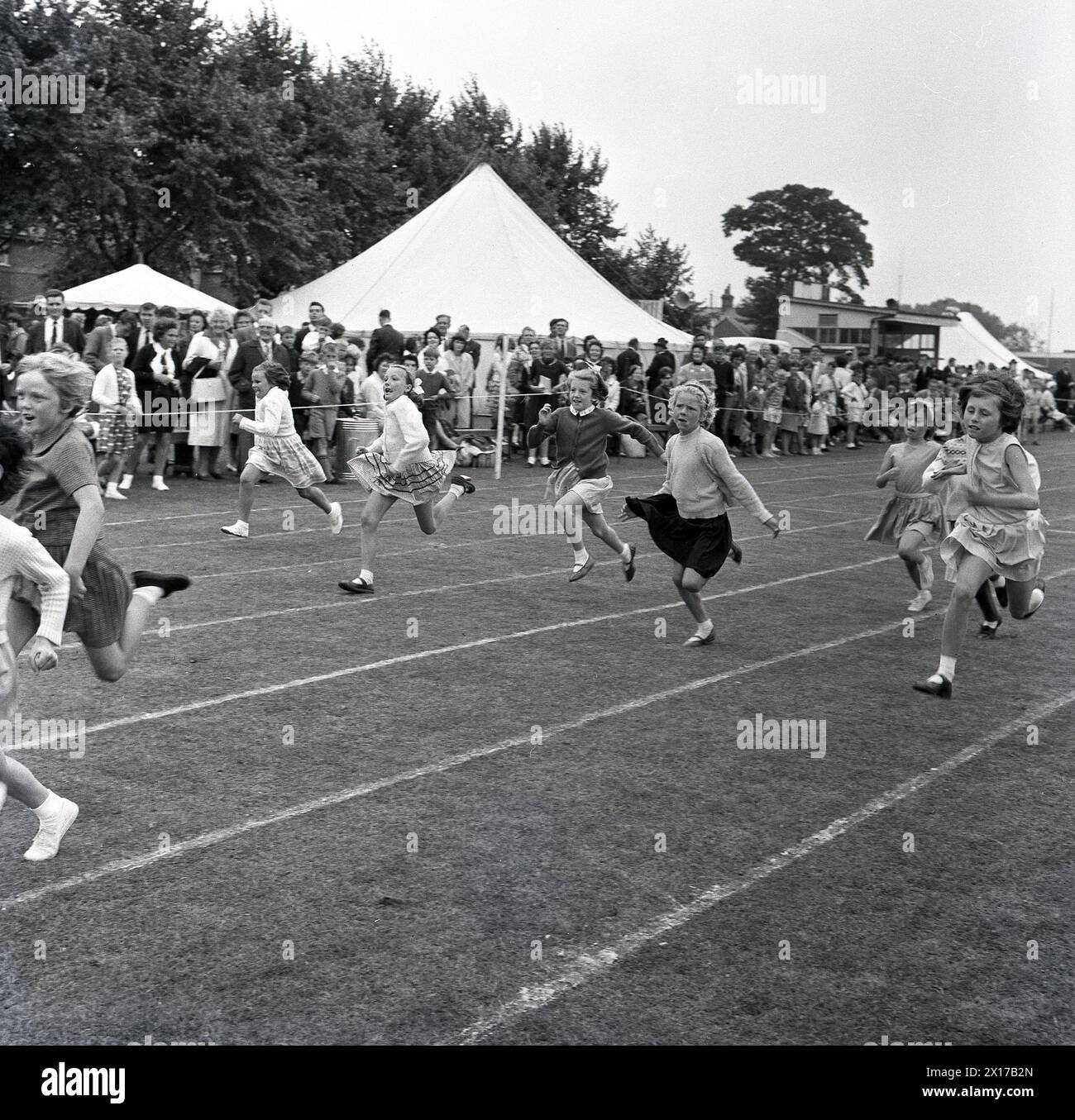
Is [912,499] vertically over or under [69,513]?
under

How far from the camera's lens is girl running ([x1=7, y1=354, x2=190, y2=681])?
18.1 feet

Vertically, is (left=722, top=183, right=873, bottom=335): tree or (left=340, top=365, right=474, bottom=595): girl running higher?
(left=722, top=183, right=873, bottom=335): tree

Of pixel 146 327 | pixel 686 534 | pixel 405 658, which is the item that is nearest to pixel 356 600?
pixel 405 658

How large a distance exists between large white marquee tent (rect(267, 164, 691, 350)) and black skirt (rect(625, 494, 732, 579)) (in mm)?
16040

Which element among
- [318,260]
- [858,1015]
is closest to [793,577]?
[858,1015]

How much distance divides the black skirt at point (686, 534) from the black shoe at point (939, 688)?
1840mm

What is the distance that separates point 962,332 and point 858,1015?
184 feet

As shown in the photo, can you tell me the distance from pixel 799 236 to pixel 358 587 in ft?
336

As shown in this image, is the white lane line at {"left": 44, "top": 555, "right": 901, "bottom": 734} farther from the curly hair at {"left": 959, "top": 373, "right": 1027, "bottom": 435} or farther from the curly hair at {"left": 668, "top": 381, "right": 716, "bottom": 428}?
the curly hair at {"left": 959, "top": 373, "right": 1027, "bottom": 435}

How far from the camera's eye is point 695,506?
9.68 meters

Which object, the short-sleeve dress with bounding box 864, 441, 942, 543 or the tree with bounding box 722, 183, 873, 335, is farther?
the tree with bounding box 722, 183, 873, 335

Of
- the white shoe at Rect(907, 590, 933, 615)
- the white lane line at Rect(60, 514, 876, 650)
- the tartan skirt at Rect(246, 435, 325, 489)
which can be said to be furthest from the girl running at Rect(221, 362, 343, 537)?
the white shoe at Rect(907, 590, 933, 615)

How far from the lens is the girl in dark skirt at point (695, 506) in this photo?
9.55 metres

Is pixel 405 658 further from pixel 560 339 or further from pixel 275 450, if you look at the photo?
pixel 560 339
